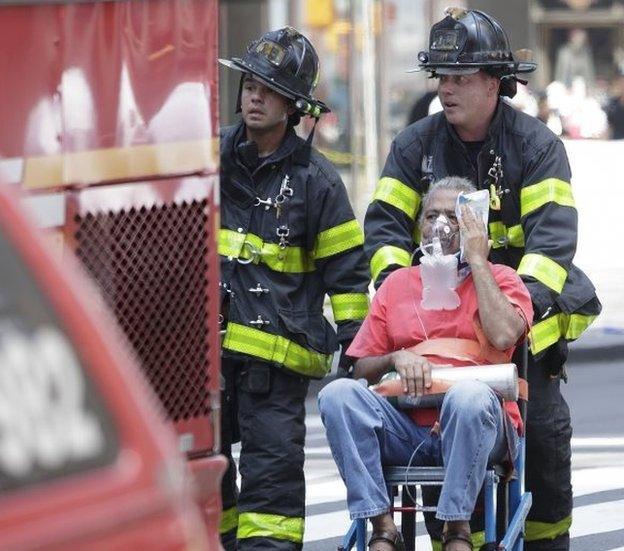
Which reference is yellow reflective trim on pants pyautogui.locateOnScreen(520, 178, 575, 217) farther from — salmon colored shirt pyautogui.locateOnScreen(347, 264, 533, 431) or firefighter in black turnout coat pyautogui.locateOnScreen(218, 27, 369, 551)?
firefighter in black turnout coat pyautogui.locateOnScreen(218, 27, 369, 551)

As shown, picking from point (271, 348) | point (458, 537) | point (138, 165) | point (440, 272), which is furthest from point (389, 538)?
point (138, 165)

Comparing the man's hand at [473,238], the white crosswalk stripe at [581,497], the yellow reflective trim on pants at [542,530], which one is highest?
the man's hand at [473,238]

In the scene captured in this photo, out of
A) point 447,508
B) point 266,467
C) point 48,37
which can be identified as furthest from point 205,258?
point 266,467

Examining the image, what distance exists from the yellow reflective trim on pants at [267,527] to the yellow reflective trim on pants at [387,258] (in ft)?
2.75

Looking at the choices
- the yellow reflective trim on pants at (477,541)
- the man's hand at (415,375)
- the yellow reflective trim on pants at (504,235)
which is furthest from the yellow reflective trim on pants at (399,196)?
the yellow reflective trim on pants at (477,541)

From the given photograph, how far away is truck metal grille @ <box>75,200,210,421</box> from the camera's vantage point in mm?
4492

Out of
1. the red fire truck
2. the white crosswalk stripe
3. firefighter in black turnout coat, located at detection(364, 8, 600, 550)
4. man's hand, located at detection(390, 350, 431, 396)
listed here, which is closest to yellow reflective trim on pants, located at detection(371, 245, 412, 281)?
firefighter in black turnout coat, located at detection(364, 8, 600, 550)

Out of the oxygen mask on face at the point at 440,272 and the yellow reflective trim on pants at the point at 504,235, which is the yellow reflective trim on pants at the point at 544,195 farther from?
the oxygen mask on face at the point at 440,272

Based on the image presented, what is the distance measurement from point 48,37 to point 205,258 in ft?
2.47

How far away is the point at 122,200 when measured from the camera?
14.7 feet

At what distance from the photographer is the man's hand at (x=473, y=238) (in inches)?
228

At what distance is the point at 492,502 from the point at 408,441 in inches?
13.3

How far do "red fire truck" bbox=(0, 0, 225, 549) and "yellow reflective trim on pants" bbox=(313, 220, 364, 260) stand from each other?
5.42 ft

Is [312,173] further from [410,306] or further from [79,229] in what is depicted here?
[79,229]
